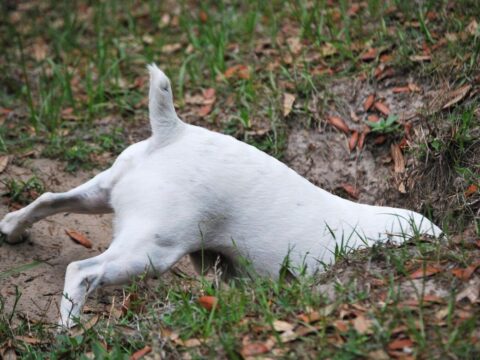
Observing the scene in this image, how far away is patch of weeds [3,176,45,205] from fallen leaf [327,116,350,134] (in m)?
2.32

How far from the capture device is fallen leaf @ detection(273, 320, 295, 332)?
3.21 metres

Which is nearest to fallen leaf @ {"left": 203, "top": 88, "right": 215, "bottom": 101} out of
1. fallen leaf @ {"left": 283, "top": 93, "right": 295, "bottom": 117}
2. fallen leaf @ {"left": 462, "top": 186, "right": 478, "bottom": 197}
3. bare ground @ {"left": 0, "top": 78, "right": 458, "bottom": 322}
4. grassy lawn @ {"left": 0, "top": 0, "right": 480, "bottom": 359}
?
grassy lawn @ {"left": 0, "top": 0, "right": 480, "bottom": 359}

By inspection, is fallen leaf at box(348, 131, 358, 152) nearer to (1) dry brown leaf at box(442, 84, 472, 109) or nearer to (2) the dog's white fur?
(1) dry brown leaf at box(442, 84, 472, 109)

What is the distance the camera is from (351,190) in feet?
17.6

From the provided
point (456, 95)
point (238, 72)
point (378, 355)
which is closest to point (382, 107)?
point (456, 95)

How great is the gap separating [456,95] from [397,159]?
640 mm

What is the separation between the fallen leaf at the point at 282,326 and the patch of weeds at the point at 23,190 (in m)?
2.55

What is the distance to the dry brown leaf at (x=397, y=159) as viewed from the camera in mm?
5254

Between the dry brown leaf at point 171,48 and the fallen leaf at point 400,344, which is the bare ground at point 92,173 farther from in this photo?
the fallen leaf at point 400,344

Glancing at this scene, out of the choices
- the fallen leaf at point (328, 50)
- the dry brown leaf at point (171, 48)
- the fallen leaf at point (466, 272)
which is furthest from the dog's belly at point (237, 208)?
the dry brown leaf at point (171, 48)

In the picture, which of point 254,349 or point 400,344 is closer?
point 400,344

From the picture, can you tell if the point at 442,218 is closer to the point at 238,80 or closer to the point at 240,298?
the point at 240,298

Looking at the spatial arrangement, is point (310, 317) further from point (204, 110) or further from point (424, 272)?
point (204, 110)

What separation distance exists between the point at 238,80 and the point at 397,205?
191cm
